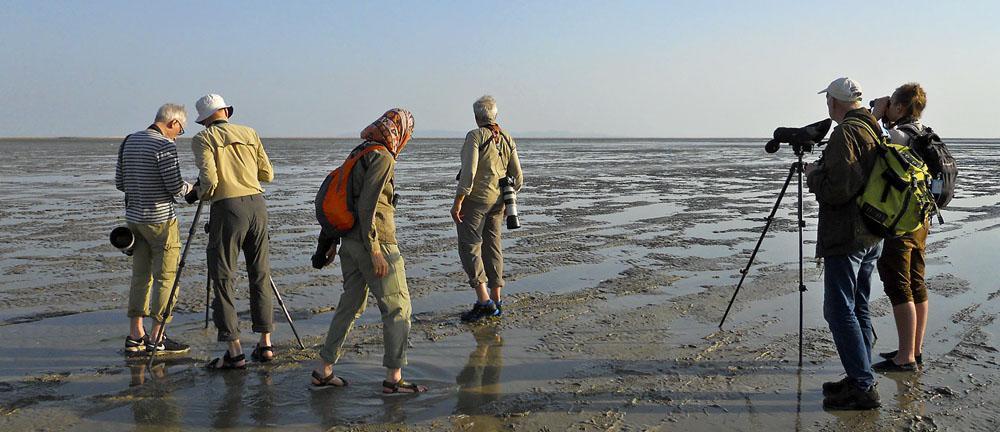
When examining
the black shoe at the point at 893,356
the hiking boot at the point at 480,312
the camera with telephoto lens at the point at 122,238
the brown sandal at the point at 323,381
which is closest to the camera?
the brown sandal at the point at 323,381

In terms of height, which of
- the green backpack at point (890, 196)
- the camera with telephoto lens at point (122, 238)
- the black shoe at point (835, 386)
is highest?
the green backpack at point (890, 196)

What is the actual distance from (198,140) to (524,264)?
510cm

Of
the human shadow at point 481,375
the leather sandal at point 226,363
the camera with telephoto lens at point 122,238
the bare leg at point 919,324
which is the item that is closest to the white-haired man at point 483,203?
the human shadow at point 481,375

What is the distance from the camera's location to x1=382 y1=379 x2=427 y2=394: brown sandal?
5023mm

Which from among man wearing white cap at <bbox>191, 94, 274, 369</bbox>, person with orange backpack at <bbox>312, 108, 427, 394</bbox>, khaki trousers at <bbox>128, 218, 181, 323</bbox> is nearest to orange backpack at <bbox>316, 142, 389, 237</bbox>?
person with orange backpack at <bbox>312, 108, 427, 394</bbox>

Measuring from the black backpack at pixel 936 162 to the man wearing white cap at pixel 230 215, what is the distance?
475cm

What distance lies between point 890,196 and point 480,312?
371 centimetres

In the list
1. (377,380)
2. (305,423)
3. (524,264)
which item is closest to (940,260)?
(524,264)

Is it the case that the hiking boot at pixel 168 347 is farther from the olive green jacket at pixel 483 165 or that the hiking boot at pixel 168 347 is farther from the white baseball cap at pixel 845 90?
the white baseball cap at pixel 845 90

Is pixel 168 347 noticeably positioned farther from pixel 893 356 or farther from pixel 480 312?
pixel 893 356

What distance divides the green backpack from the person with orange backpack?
291 centimetres

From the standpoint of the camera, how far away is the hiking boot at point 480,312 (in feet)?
22.8

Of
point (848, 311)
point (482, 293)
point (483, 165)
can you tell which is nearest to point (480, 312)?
point (482, 293)

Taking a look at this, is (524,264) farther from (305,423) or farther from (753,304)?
(305,423)
